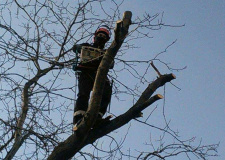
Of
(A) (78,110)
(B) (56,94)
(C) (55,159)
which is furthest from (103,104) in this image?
(C) (55,159)

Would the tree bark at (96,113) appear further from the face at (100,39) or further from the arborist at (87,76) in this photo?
the face at (100,39)

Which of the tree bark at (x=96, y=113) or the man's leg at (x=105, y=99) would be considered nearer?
the tree bark at (x=96, y=113)

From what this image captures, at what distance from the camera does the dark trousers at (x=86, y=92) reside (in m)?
4.19

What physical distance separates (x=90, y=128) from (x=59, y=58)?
65.1 inches

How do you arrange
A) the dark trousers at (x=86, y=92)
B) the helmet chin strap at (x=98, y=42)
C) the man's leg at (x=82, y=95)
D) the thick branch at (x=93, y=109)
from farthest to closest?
the helmet chin strap at (x=98, y=42)
the dark trousers at (x=86, y=92)
the man's leg at (x=82, y=95)
the thick branch at (x=93, y=109)

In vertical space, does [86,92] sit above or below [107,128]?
above

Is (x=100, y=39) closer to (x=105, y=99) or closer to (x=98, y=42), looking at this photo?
(x=98, y=42)

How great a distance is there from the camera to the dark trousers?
4191mm

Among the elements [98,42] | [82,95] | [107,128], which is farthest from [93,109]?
[98,42]

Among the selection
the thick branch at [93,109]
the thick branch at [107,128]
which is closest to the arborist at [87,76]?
the thick branch at [107,128]

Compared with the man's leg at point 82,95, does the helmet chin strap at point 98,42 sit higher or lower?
higher

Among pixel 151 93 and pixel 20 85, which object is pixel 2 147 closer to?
pixel 20 85

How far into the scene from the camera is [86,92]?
4.34m

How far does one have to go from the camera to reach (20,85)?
488 centimetres
